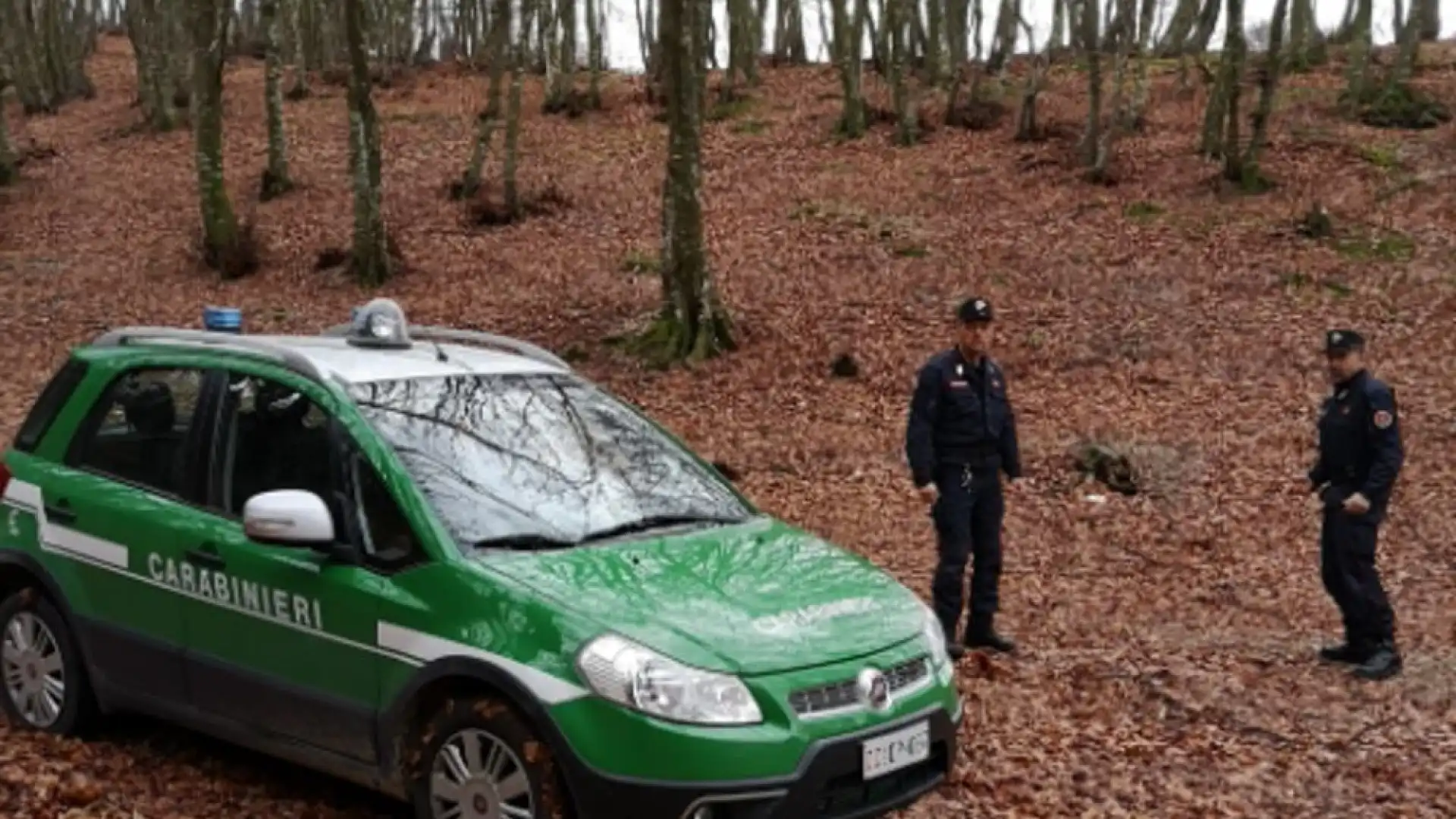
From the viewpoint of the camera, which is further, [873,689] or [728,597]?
[728,597]

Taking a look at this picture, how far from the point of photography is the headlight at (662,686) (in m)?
4.15

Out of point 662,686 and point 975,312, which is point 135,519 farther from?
point 975,312

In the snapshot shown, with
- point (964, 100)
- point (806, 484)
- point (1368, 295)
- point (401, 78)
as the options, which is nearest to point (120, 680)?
point (806, 484)

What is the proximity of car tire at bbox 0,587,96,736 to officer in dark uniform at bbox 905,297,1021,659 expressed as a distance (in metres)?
→ 4.18

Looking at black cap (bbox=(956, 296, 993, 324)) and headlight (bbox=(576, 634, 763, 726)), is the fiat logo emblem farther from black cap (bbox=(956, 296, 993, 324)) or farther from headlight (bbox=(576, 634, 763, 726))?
black cap (bbox=(956, 296, 993, 324))

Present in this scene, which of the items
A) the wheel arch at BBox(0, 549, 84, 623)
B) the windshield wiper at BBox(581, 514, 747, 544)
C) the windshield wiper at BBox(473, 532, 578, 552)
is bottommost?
the wheel arch at BBox(0, 549, 84, 623)

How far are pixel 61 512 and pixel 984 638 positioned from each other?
485cm

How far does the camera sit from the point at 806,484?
39.3 feet

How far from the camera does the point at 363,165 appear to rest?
1809 centimetres

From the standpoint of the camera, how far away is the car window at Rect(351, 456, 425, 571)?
469 cm

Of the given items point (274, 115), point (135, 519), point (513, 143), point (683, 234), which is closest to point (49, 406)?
point (135, 519)

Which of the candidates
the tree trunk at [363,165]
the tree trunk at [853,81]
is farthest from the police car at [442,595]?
the tree trunk at [853,81]

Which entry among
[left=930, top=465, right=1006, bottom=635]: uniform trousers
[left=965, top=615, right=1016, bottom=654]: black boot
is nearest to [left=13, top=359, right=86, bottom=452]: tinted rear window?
[left=930, top=465, right=1006, bottom=635]: uniform trousers

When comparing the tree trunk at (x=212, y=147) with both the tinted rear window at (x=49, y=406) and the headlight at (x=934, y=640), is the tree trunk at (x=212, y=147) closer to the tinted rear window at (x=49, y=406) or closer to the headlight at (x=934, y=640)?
the tinted rear window at (x=49, y=406)
